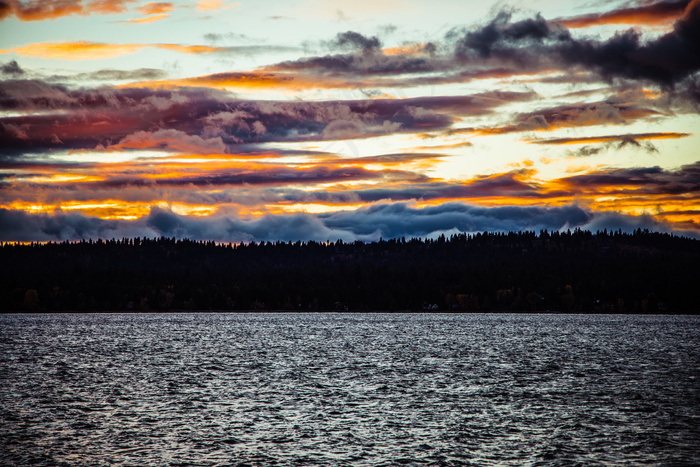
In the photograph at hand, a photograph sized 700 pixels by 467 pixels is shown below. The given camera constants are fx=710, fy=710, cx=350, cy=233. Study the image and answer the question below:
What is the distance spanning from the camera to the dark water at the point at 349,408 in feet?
145

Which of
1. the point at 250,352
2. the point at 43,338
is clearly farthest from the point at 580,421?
the point at 43,338

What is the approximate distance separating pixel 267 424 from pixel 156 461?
13.5 meters

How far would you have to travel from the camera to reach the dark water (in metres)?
44.3

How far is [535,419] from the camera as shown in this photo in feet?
188

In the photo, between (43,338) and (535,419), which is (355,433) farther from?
(43,338)

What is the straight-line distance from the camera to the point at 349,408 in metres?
62.0

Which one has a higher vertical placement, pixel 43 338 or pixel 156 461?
pixel 156 461

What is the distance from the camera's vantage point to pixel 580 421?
56.4m

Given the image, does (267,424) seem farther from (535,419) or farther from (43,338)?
(43,338)

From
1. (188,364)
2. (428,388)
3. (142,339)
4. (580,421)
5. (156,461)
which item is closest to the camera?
(156,461)

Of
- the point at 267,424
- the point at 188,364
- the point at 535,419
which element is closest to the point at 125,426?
the point at 267,424

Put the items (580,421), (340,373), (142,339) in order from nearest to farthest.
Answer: (580,421), (340,373), (142,339)

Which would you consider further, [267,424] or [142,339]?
[142,339]

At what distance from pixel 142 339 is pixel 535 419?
5096 inches
